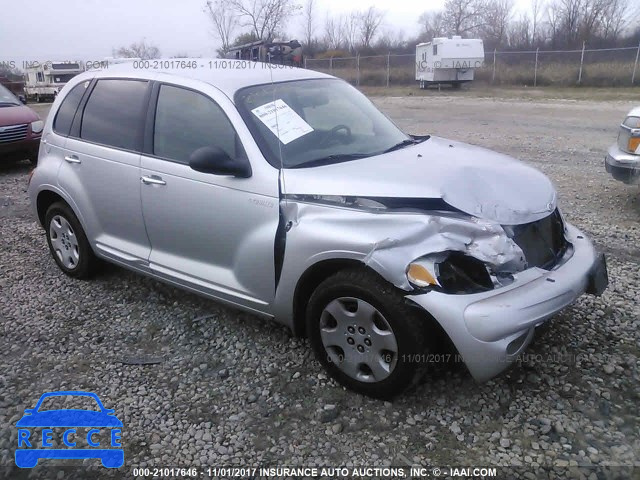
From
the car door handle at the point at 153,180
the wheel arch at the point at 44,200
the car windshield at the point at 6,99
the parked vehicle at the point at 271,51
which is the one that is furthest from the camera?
the parked vehicle at the point at 271,51

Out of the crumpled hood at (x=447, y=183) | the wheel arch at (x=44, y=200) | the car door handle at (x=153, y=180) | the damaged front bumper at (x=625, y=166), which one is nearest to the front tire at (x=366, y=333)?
the crumpled hood at (x=447, y=183)

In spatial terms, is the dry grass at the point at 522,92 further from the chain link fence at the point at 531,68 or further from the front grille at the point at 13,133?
the front grille at the point at 13,133

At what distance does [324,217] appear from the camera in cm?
295

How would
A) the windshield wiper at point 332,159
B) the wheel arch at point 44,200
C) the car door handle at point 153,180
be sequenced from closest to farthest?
the windshield wiper at point 332,159 < the car door handle at point 153,180 < the wheel arch at point 44,200

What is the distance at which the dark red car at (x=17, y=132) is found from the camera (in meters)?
9.02

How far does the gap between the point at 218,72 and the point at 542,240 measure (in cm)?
242

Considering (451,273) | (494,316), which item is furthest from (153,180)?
(494,316)

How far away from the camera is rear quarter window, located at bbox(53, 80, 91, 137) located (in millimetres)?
4434

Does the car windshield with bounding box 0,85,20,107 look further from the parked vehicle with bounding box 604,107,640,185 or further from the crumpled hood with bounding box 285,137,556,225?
the parked vehicle with bounding box 604,107,640,185

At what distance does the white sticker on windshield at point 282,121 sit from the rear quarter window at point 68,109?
1.82m

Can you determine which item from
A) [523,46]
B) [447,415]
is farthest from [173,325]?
[523,46]

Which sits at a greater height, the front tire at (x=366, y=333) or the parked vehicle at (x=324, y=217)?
the parked vehicle at (x=324, y=217)

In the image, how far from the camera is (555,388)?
9.91 feet

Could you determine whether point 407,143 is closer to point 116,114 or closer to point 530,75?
point 116,114
